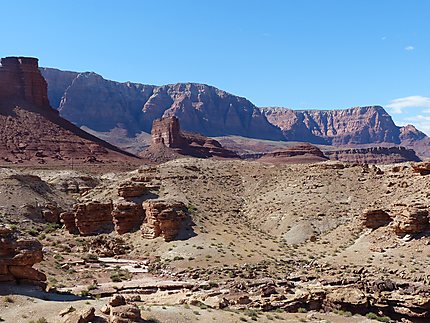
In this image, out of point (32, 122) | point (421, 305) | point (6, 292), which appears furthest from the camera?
point (32, 122)

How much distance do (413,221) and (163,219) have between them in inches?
710

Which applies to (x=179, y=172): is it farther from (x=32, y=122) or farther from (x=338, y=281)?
(x=32, y=122)

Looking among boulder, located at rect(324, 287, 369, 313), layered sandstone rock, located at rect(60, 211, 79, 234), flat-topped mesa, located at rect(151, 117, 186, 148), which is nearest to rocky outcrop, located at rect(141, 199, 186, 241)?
layered sandstone rock, located at rect(60, 211, 79, 234)

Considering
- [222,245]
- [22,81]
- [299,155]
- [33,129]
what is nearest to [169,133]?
A: [299,155]

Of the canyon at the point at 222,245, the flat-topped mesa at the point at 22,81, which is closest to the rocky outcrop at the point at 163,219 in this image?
the canyon at the point at 222,245

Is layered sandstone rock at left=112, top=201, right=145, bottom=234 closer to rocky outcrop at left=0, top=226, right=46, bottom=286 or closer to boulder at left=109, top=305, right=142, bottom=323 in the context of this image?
rocky outcrop at left=0, top=226, right=46, bottom=286

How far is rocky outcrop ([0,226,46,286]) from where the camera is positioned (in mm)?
23672

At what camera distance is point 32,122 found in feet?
393

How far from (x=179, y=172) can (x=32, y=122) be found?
236 feet

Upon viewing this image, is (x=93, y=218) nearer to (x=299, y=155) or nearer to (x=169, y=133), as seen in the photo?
(x=169, y=133)

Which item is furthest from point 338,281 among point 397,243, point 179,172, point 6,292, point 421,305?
point 179,172

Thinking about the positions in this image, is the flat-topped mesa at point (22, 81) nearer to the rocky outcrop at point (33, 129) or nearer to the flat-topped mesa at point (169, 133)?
the rocky outcrop at point (33, 129)

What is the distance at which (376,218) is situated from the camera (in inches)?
1585

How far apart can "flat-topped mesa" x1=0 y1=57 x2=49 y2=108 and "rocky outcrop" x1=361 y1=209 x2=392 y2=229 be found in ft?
330
